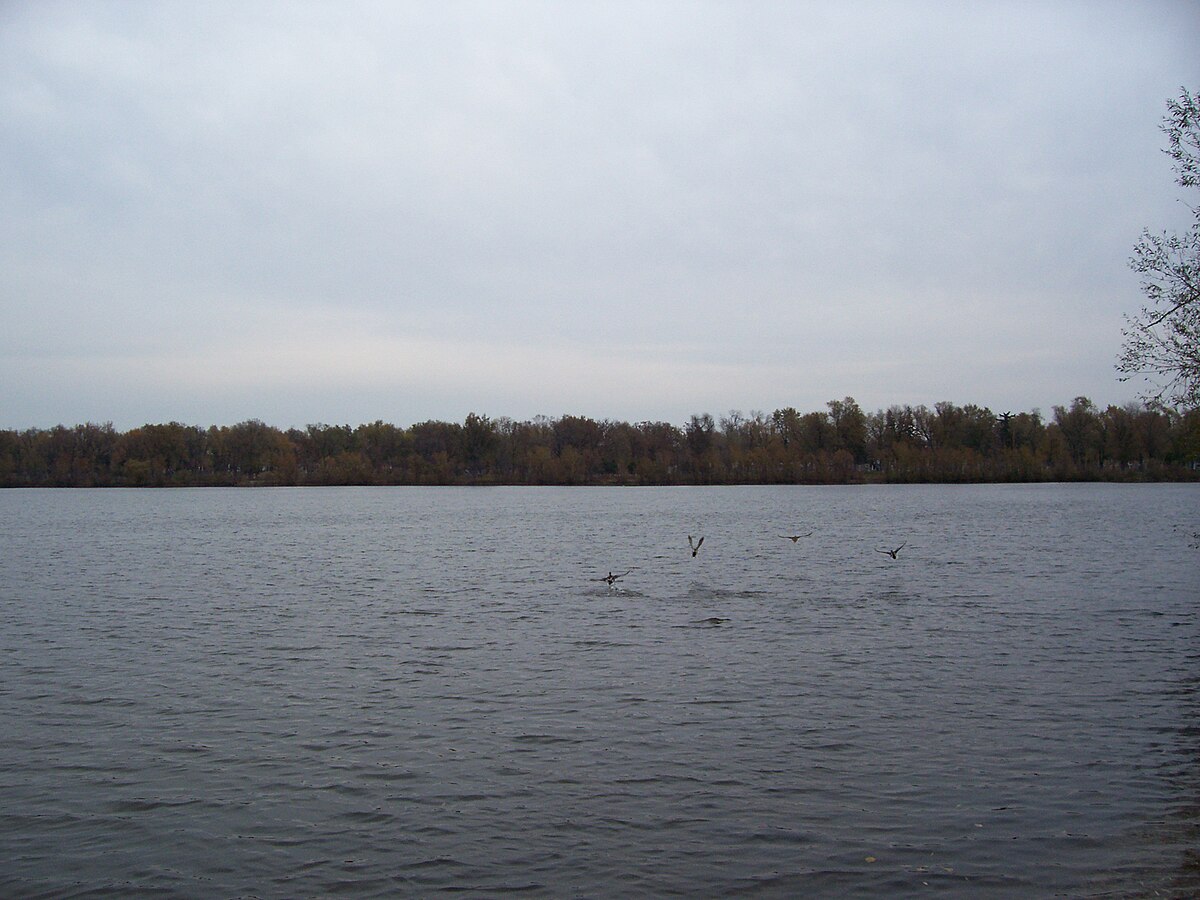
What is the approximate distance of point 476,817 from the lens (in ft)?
35.8

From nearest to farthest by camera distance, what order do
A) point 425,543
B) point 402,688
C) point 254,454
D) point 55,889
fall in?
point 55,889, point 402,688, point 425,543, point 254,454

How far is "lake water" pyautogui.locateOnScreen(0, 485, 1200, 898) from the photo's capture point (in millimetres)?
9656

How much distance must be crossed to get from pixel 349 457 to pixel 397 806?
172211 mm

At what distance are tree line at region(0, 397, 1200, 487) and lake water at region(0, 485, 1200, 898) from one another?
134 metres

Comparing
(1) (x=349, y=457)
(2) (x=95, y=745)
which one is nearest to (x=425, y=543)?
(2) (x=95, y=745)

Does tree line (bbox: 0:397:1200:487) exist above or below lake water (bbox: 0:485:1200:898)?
above

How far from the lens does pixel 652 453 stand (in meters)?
179

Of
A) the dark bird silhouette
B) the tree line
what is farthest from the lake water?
the tree line

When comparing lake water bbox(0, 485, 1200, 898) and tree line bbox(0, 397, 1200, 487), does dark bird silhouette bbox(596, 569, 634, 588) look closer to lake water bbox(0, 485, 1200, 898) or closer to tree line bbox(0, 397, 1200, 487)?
lake water bbox(0, 485, 1200, 898)

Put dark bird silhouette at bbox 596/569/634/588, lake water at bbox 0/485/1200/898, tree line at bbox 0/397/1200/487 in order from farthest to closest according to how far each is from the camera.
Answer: tree line at bbox 0/397/1200/487, dark bird silhouette at bbox 596/569/634/588, lake water at bbox 0/485/1200/898

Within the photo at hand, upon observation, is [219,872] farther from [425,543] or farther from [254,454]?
[254,454]

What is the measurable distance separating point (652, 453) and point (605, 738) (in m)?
165

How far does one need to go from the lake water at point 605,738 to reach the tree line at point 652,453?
13396 cm

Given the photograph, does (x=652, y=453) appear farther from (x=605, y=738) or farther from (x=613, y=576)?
(x=605, y=738)
